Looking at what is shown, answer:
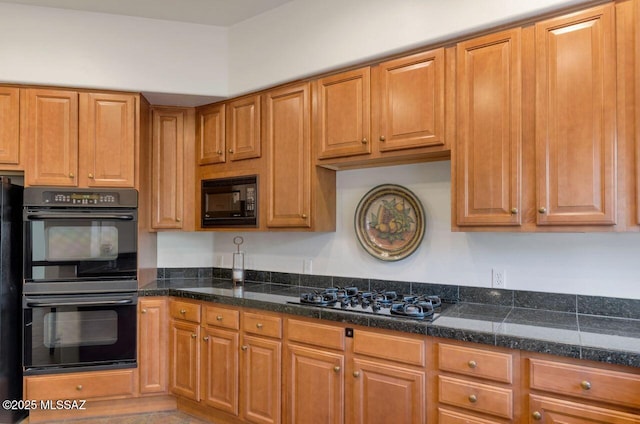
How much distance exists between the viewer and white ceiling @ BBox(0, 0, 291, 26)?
2.79 meters

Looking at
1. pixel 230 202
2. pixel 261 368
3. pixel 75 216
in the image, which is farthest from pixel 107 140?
pixel 261 368

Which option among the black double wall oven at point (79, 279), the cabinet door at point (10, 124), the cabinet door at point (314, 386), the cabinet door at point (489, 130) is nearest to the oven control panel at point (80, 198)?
the black double wall oven at point (79, 279)

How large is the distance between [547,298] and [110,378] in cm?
298

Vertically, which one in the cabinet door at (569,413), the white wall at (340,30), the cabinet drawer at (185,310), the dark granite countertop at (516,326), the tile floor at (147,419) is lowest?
the tile floor at (147,419)

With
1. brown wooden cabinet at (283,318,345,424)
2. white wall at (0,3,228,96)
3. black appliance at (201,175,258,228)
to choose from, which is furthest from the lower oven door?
white wall at (0,3,228,96)

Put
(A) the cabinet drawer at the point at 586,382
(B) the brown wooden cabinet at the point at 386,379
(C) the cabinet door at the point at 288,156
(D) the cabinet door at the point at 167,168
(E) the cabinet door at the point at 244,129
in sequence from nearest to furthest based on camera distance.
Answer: (A) the cabinet drawer at the point at 586,382
(B) the brown wooden cabinet at the point at 386,379
(C) the cabinet door at the point at 288,156
(E) the cabinet door at the point at 244,129
(D) the cabinet door at the point at 167,168

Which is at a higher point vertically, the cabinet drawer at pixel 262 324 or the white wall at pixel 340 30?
the white wall at pixel 340 30

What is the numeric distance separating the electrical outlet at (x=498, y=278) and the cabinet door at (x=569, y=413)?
2.43ft

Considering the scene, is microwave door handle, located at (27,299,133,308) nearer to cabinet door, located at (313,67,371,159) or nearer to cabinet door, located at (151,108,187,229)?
cabinet door, located at (151,108,187,229)

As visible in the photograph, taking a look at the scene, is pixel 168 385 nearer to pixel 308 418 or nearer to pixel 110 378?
pixel 110 378

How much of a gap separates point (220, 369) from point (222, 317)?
14.4 inches

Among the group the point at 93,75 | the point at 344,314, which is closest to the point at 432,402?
the point at 344,314

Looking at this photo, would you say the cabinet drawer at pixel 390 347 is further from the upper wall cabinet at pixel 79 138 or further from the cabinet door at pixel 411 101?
the upper wall cabinet at pixel 79 138

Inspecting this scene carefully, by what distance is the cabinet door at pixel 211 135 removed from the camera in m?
3.16
